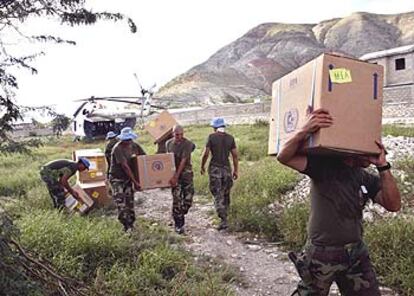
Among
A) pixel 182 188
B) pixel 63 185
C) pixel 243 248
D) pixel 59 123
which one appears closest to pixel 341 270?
pixel 59 123

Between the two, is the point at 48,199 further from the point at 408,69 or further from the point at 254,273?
the point at 408,69

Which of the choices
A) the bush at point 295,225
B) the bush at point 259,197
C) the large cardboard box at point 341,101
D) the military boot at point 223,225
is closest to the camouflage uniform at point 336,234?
the large cardboard box at point 341,101

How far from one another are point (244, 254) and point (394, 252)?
71.8 inches

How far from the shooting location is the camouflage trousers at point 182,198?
6852mm

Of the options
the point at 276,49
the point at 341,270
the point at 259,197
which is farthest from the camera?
the point at 276,49

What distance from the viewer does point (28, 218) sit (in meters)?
5.74

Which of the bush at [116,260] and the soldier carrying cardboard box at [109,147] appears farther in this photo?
the soldier carrying cardboard box at [109,147]

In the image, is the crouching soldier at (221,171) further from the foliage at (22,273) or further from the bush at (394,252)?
the foliage at (22,273)

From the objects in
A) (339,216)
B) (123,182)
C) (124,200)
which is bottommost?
(124,200)

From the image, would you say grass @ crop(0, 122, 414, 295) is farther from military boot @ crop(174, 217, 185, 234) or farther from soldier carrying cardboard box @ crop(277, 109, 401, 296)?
soldier carrying cardboard box @ crop(277, 109, 401, 296)

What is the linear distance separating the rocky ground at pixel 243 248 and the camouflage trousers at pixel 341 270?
→ 190 cm

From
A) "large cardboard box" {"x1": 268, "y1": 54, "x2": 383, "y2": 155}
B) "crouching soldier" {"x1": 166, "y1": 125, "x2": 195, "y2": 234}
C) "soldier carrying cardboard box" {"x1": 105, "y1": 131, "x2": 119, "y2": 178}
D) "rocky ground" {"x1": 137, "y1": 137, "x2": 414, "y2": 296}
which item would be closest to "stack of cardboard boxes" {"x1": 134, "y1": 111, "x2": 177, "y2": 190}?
"crouching soldier" {"x1": 166, "y1": 125, "x2": 195, "y2": 234}

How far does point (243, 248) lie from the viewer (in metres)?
6.17

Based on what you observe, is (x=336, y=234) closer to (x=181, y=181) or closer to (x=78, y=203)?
(x=181, y=181)
